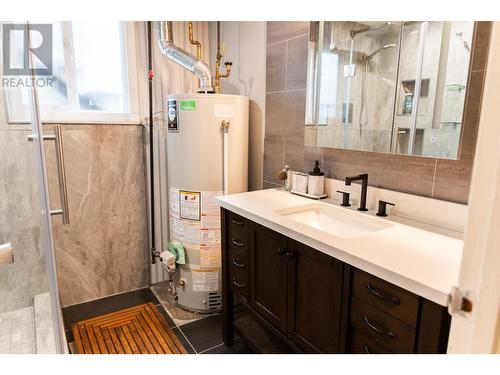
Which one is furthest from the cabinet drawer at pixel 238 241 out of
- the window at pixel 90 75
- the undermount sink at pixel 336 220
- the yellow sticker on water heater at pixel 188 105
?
the window at pixel 90 75

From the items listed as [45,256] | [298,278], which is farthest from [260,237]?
[45,256]

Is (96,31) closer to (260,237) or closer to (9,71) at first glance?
(9,71)

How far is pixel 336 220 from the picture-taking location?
5.36 feet

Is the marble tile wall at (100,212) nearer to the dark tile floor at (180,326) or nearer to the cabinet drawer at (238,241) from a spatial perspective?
the dark tile floor at (180,326)

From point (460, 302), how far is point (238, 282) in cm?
130

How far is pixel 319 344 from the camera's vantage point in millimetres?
1299

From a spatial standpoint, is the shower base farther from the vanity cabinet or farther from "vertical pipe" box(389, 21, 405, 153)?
"vertical pipe" box(389, 21, 405, 153)

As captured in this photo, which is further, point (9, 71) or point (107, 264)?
point (107, 264)

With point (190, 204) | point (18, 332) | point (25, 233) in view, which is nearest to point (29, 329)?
point (18, 332)

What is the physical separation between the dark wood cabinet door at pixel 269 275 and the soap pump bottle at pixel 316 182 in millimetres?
451

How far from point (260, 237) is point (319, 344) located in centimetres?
52

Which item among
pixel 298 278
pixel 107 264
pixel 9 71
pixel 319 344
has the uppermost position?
pixel 9 71

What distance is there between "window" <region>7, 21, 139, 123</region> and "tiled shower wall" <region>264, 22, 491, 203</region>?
3.49 ft

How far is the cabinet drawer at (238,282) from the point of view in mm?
1735
